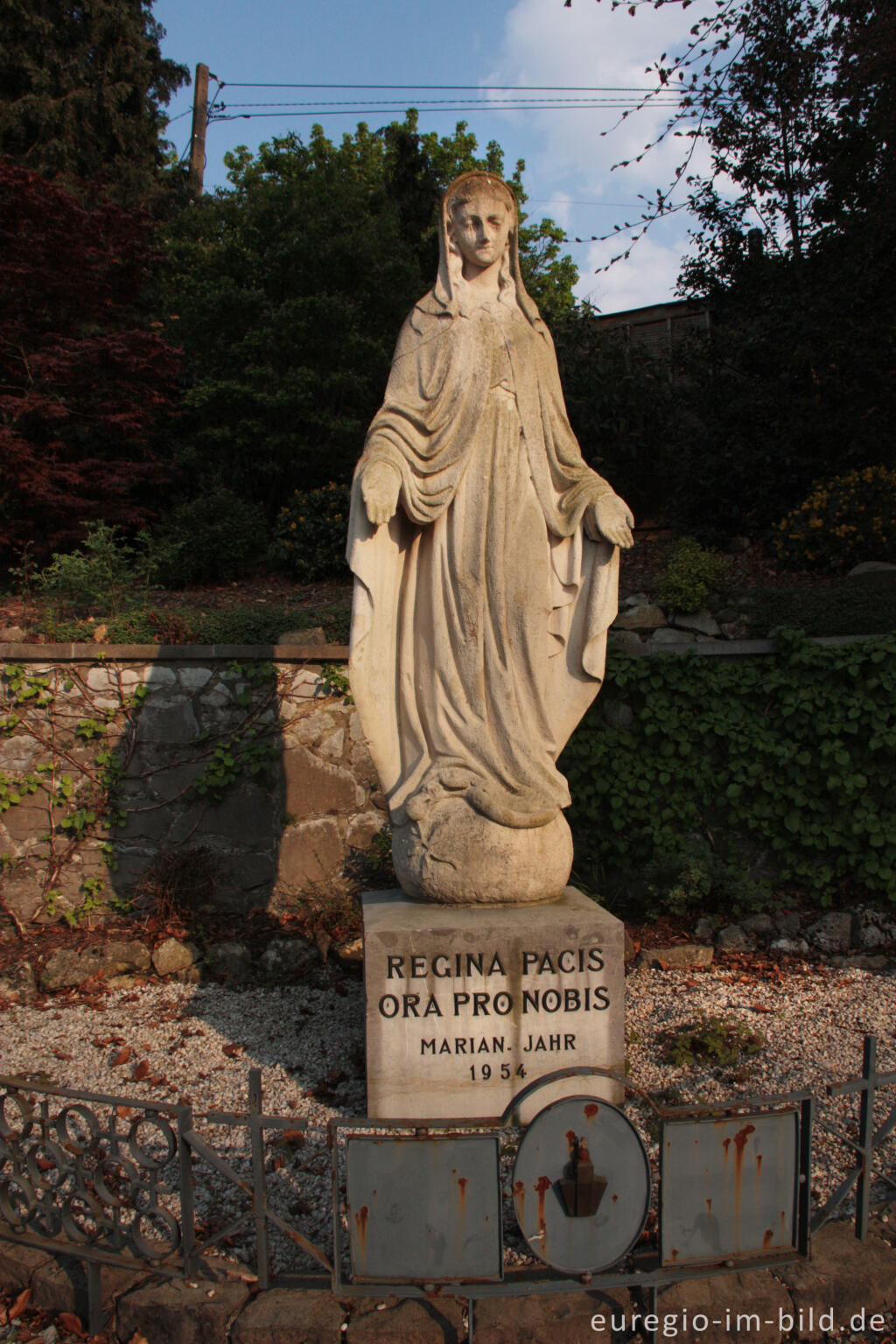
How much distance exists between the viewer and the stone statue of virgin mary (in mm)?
3209

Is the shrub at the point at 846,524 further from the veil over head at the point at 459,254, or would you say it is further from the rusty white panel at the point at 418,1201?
the rusty white panel at the point at 418,1201

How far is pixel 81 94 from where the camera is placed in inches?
542

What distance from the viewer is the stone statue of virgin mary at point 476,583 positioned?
3.21 metres

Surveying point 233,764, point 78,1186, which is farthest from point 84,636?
point 78,1186

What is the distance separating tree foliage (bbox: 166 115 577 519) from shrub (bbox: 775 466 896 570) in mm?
5550

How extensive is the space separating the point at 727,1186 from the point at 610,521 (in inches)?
84.4

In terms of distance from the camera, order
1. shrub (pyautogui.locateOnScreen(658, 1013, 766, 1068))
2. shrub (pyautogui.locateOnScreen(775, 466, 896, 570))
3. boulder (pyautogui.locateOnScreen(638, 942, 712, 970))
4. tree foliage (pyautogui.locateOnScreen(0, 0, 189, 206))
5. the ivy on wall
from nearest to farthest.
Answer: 1. shrub (pyautogui.locateOnScreen(658, 1013, 766, 1068))
2. boulder (pyautogui.locateOnScreen(638, 942, 712, 970))
3. the ivy on wall
4. shrub (pyautogui.locateOnScreen(775, 466, 896, 570))
5. tree foliage (pyautogui.locateOnScreen(0, 0, 189, 206))

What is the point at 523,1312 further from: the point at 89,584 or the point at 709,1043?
the point at 89,584

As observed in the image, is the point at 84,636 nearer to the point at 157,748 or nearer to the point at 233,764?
the point at 157,748

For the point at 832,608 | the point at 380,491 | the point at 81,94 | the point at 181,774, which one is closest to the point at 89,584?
the point at 181,774

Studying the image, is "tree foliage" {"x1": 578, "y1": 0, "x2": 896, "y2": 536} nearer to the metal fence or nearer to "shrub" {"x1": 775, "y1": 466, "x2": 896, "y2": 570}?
"shrub" {"x1": 775, "y1": 466, "x2": 896, "y2": 570}

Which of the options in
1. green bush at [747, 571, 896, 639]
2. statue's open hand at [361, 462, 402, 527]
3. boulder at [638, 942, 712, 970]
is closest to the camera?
statue's open hand at [361, 462, 402, 527]

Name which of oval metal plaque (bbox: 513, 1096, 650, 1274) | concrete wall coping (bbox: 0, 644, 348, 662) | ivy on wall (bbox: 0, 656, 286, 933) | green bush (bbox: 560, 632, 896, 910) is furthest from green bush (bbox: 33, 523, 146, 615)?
oval metal plaque (bbox: 513, 1096, 650, 1274)

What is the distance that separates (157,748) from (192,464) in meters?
6.91
